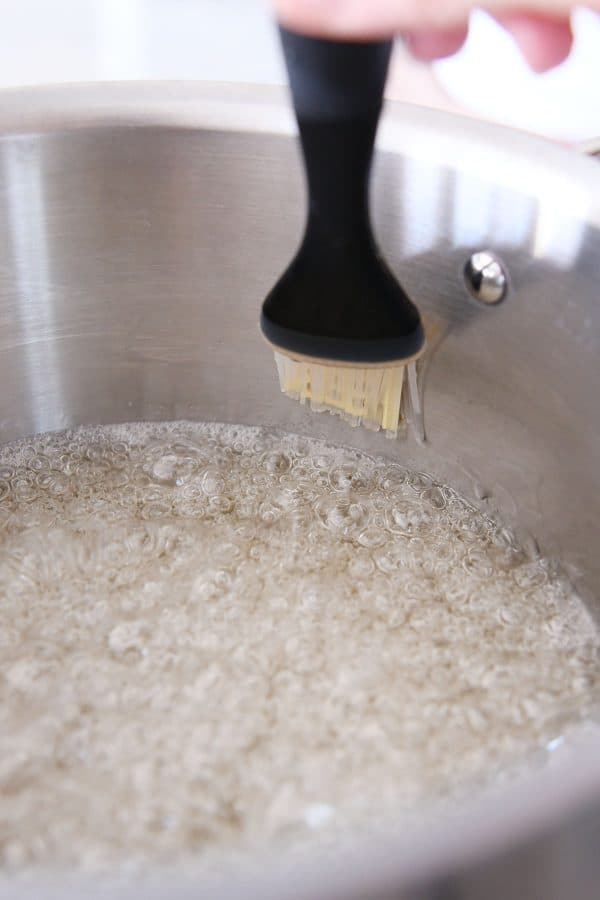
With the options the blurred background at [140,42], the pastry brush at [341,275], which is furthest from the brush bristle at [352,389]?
the blurred background at [140,42]

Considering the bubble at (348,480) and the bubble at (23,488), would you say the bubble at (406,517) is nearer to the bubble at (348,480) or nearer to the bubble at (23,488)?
the bubble at (348,480)

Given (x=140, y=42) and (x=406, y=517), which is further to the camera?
(x=140, y=42)

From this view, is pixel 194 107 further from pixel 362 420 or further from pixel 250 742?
pixel 250 742

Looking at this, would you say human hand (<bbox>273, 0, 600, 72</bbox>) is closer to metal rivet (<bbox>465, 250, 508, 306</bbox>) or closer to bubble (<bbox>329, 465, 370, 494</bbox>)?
metal rivet (<bbox>465, 250, 508, 306</bbox>)

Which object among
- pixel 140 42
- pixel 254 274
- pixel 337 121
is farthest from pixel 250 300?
pixel 140 42

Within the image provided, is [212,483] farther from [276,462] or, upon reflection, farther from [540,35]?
[540,35]

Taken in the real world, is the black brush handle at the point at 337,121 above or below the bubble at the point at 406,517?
above
